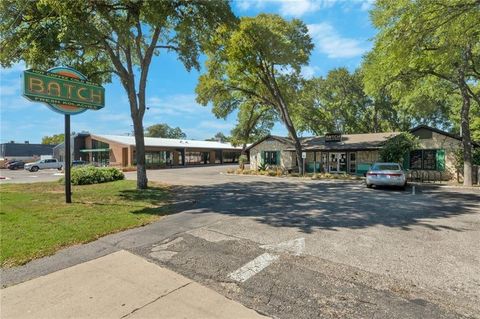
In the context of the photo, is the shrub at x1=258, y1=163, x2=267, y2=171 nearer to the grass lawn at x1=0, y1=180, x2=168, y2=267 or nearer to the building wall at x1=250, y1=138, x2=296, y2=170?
the building wall at x1=250, y1=138, x2=296, y2=170

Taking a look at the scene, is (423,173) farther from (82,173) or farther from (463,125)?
(82,173)

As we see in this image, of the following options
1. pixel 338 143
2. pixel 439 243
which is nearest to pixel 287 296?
pixel 439 243

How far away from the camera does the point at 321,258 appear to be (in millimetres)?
5262

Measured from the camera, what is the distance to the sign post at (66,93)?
9.62m

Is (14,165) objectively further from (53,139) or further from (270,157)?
(53,139)

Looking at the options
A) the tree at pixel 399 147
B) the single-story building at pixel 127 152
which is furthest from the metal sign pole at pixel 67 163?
the single-story building at pixel 127 152

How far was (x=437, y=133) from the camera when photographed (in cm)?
2272

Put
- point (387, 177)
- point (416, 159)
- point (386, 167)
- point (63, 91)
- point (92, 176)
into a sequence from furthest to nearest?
point (416, 159) → point (92, 176) → point (386, 167) → point (387, 177) → point (63, 91)

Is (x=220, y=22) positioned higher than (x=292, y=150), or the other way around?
(x=220, y=22)

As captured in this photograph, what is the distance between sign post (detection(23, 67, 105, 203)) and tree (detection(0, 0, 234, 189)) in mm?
1476

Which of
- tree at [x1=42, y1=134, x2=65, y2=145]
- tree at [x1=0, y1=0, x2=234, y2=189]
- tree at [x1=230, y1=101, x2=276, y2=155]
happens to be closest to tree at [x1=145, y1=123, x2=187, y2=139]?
tree at [x1=42, y1=134, x2=65, y2=145]

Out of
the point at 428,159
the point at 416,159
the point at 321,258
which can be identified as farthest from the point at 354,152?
the point at 321,258

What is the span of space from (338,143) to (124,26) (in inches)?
849

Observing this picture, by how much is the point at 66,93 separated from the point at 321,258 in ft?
33.6
